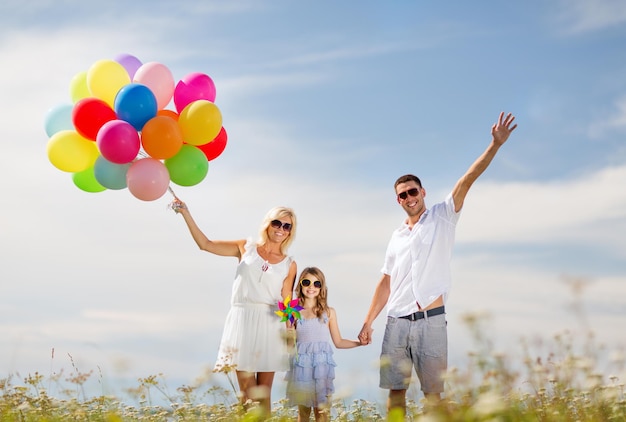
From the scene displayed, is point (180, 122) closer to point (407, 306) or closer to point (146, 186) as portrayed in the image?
point (146, 186)

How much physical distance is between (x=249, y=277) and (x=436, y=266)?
1618mm

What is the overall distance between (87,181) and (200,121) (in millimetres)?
1382

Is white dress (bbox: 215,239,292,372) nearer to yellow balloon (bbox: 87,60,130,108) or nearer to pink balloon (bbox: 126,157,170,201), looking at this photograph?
pink balloon (bbox: 126,157,170,201)

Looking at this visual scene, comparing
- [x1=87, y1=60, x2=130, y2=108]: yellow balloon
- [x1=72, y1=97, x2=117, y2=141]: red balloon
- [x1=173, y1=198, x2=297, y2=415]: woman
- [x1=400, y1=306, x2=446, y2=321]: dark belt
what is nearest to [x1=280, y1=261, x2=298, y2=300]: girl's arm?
[x1=173, y1=198, x2=297, y2=415]: woman

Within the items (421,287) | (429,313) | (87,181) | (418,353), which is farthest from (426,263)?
(87,181)

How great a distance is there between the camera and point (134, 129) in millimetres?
6086

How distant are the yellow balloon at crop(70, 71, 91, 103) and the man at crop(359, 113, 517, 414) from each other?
128 inches

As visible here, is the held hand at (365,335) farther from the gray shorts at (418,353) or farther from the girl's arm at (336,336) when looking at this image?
the gray shorts at (418,353)

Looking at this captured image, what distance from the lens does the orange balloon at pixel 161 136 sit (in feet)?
19.7

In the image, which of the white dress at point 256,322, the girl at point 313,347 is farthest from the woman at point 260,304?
the girl at point 313,347

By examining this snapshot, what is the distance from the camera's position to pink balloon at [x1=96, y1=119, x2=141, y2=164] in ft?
19.5

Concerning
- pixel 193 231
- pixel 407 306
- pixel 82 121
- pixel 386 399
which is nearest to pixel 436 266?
pixel 407 306

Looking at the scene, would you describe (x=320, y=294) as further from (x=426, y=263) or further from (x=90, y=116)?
(x=90, y=116)

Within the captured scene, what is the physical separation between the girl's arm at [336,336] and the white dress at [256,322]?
521 mm
